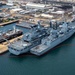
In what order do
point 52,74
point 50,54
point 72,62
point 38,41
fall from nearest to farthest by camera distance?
point 52,74 → point 72,62 → point 50,54 → point 38,41

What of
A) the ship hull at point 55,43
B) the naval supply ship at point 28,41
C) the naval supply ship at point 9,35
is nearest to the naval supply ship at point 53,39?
the ship hull at point 55,43

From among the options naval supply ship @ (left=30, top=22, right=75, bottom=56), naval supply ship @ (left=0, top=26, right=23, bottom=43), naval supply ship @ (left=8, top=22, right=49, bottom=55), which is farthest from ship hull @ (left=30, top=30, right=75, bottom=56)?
naval supply ship @ (left=0, top=26, right=23, bottom=43)

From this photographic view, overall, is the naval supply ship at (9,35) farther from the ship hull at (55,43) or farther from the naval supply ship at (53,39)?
the ship hull at (55,43)

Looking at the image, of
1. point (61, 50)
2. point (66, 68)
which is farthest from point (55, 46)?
point (66, 68)

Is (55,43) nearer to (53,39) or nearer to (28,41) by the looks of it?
(53,39)

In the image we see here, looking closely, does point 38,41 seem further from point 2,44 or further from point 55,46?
point 2,44

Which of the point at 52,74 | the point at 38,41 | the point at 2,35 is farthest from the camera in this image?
the point at 2,35

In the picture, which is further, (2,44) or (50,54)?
(2,44)
